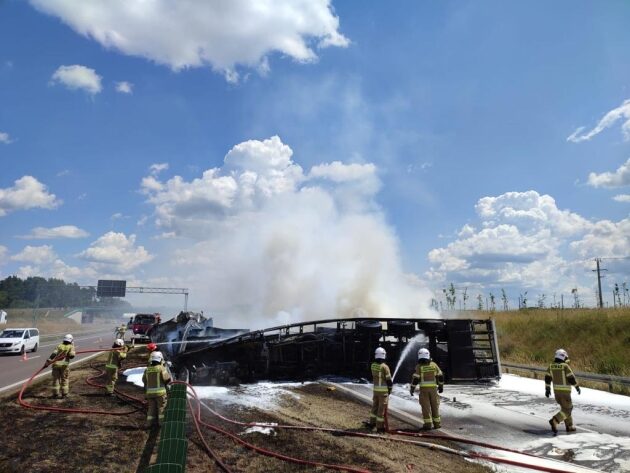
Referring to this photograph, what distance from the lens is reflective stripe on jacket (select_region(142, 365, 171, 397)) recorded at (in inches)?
378

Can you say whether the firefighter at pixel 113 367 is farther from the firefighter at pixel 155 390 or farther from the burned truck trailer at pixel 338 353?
the firefighter at pixel 155 390

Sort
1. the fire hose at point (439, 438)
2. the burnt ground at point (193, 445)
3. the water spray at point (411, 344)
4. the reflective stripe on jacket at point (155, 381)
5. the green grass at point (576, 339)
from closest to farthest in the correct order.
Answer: the burnt ground at point (193, 445) → the fire hose at point (439, 438) → the reflective stripe on jacket at point (155, 381) → the water spray at point (411, 344) → the green grass at point (576, 339)

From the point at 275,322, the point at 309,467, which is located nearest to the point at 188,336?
the point at 309,467

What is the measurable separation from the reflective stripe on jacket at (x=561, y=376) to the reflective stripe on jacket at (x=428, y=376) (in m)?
2.50

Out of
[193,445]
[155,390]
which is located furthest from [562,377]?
[155,390]

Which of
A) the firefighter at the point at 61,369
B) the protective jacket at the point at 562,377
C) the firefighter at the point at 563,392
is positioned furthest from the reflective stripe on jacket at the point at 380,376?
the firefighter at the point at 61,369

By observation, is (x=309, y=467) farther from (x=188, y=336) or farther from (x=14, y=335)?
(x=14, y=335)

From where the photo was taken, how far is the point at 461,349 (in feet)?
55.1

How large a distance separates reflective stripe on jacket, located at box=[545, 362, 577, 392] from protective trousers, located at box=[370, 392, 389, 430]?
3815 mm

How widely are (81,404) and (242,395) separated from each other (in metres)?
4.22

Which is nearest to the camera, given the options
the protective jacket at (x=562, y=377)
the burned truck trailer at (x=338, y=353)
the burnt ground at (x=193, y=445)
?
the burnt ground at (x=193, y=445)

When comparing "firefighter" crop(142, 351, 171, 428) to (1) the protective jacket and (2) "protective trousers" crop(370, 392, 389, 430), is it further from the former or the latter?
(1) the protective jacket

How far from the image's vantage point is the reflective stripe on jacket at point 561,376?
1014 centimetres

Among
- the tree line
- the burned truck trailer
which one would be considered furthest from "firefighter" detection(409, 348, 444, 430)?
the tree line
